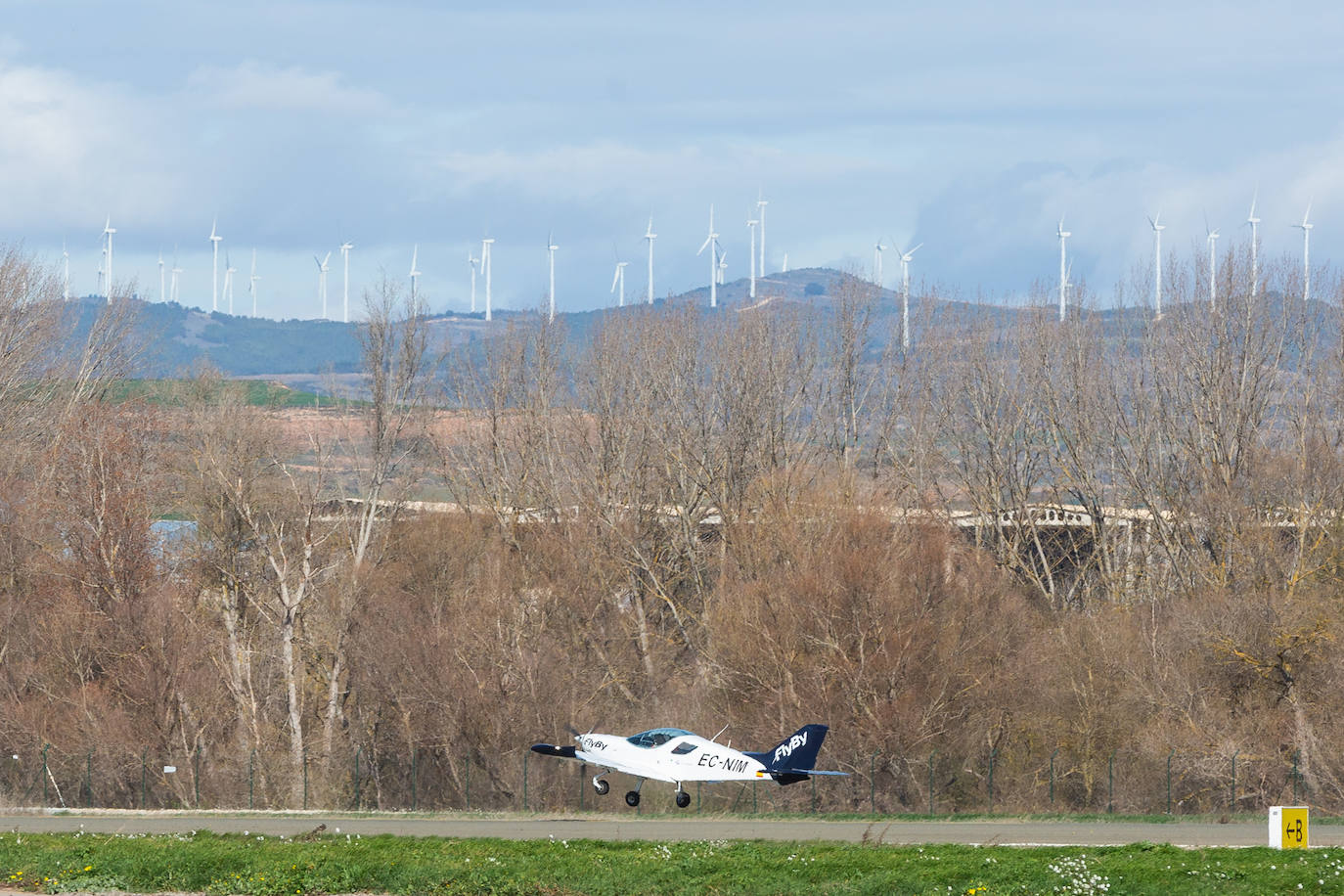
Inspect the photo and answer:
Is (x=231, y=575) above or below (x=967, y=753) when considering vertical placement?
above

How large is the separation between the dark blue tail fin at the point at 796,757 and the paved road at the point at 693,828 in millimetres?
1175

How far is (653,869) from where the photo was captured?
27047 mm

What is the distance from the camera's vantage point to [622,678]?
65812mm

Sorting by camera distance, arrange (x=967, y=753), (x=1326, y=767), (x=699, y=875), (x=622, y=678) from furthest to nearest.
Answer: (x=622, y=678), (x=967, y=753), (x=1326, y=767), (x=699, y=875)

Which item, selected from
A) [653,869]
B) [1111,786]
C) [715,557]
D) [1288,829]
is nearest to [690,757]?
[653,869]

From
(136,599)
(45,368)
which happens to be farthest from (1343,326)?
(45,368)

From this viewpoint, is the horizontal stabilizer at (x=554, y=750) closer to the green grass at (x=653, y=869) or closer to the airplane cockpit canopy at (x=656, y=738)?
the airplane cockpit canopy at (x=656, y=738)

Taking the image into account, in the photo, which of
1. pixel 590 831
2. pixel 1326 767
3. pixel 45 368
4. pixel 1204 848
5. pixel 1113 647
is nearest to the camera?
pixel 1204 848

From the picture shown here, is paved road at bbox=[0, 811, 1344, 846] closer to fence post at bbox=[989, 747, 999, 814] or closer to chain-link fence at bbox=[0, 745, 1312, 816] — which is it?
fence post at bbox=[989, 747, 999, 814]

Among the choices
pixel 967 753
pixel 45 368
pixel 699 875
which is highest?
pixel 45 368

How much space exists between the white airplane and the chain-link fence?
8.49 meters

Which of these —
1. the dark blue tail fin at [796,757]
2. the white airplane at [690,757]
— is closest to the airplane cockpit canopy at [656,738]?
the white airplane at [690,757]

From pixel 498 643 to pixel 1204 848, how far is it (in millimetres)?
36552

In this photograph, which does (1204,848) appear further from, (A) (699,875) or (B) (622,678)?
(B) (622,678)
